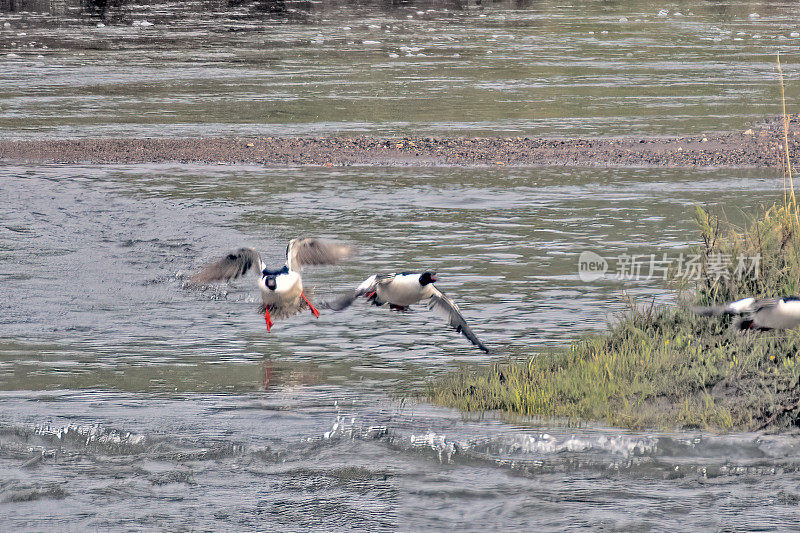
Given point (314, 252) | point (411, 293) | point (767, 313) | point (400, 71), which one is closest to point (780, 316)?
point (767, 313)

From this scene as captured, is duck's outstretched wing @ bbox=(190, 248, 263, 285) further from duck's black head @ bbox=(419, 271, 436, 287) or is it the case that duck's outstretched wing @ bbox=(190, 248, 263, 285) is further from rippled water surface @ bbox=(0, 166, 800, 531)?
duck's black head @ bbox=(419, 271, 436, 287)

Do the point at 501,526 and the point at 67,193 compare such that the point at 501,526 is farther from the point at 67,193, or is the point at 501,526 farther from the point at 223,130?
the point at 223,130

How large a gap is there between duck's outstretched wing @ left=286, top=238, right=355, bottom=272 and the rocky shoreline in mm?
10149

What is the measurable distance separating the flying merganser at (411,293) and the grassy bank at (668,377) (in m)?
0.43

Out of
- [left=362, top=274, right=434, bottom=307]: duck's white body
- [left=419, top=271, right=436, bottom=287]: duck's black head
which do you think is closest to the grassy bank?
[left=362, top=274, right=434, bottom=307]: duck's white body

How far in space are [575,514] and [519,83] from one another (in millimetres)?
23879

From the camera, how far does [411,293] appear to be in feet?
28.6

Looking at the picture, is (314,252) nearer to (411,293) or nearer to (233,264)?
(233,264)

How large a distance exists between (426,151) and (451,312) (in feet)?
39.0

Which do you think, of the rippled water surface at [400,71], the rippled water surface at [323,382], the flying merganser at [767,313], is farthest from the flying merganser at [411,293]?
the rippled water surface at [400,71]

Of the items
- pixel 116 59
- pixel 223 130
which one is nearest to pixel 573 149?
pixel 223 130

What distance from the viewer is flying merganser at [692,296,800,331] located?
7859 millimetres

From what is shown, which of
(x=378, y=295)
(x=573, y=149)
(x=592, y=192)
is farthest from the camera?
(x=573, y=149)

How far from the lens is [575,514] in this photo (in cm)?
690
